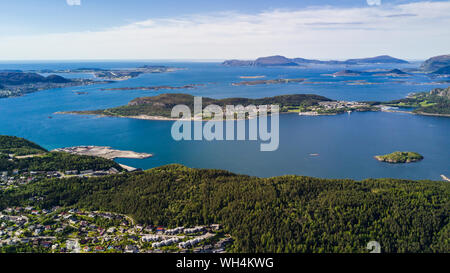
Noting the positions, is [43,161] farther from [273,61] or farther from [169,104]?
[273,61]

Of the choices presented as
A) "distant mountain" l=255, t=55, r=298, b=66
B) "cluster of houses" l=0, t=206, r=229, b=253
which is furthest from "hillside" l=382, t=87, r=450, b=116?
"distant mountain" l=255, t=55, r=298, b=66

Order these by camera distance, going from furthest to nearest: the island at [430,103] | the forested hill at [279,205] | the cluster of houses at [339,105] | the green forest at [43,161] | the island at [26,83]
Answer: the island at [26,83]
the cluster of houses at [339,105]
the island at [430,103]
the green forest at [43,161]
the forested hill at [279,205]

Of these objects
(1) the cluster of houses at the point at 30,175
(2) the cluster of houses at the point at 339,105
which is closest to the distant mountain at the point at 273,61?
(2) the cluster of houses at the point at 339,105

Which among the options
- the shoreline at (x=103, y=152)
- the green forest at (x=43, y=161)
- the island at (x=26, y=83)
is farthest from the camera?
the island at (x=26, y=83)

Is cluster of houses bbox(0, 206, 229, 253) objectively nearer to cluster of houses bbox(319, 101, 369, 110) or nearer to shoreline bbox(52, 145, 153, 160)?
shoreline bbox(52, 145, 153, 160)

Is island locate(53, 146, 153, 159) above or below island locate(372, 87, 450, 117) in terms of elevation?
below

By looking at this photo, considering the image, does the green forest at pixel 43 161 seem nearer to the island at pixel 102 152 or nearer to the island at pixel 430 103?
the island at pixel 102 152
